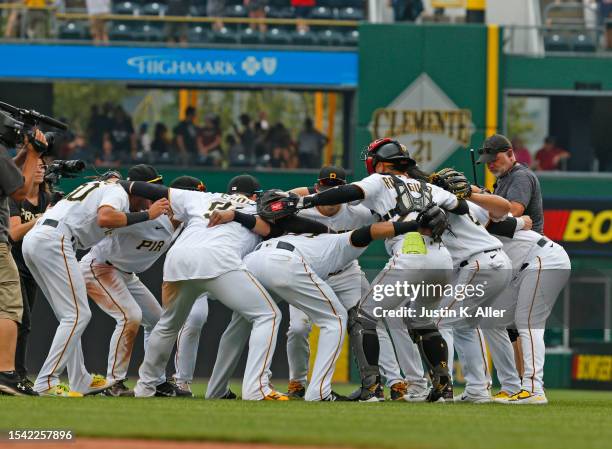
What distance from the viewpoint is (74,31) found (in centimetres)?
2170

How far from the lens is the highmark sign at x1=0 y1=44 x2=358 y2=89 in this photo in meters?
21.4

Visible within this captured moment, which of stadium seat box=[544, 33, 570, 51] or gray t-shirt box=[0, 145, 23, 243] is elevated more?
stadium seat box=[544, 33, 570, 51]

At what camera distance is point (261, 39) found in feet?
72.2

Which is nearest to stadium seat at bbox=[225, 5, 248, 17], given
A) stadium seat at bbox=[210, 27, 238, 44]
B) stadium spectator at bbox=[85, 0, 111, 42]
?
stadium seat at bbox=[210, 27, 238, 44]

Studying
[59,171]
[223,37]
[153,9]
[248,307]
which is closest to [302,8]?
[223,37]

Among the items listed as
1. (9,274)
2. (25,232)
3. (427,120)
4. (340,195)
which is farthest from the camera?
(427,120)

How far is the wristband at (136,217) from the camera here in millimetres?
10172

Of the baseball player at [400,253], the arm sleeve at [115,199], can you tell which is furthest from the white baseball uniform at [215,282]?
the baseball player at [400,253]

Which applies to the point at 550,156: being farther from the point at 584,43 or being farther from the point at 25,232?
the point at 25,232

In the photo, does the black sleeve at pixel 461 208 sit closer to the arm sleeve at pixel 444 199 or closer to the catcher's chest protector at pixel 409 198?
the arm sleeve at pixel 444 199

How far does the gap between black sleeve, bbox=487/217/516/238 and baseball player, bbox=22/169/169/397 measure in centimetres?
275

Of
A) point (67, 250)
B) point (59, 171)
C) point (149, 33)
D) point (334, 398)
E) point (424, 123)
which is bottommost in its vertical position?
point (334, 398)

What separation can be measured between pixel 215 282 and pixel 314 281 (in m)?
0.78

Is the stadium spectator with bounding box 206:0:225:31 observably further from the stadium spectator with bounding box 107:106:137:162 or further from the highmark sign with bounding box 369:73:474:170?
the highmark sign with bounding box 369:73:474:170
